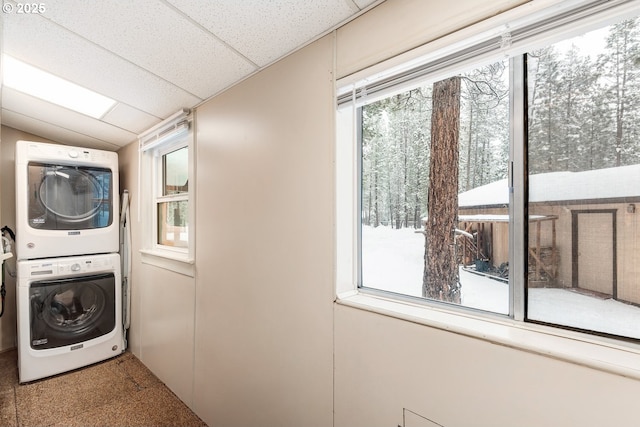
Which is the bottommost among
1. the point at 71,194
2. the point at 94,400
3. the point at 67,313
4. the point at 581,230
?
the point at 94,400

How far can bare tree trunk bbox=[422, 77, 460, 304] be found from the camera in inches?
41.6

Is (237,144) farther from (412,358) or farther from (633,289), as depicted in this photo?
(633,289)

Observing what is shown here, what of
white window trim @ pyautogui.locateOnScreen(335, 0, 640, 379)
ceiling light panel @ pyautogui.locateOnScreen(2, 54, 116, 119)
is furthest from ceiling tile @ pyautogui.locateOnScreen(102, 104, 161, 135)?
white window trim @ pyautogui.locateOnScreen(335, 0, 640, 379)

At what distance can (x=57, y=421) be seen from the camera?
199cm

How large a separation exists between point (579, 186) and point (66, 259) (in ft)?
11.5

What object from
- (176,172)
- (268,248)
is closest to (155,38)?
(268,248)

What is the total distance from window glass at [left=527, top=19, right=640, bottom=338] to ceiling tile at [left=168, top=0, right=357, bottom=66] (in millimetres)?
751

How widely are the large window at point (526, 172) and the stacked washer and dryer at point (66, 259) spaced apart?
2734mm

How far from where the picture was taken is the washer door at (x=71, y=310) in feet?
7.98

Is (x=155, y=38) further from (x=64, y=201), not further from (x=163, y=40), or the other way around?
(x=64, y=201)

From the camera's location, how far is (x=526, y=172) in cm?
88

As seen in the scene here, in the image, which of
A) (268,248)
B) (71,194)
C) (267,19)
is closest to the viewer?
(267,19)

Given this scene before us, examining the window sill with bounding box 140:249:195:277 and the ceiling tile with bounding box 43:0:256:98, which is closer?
the ceiling tile with bounding box 43:0:256:98

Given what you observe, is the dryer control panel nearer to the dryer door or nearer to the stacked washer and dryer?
the stacked washer and dryer
